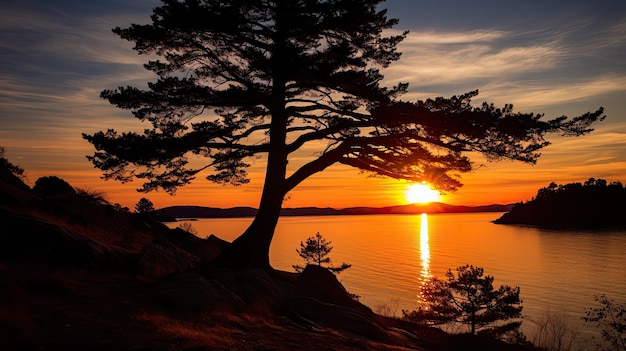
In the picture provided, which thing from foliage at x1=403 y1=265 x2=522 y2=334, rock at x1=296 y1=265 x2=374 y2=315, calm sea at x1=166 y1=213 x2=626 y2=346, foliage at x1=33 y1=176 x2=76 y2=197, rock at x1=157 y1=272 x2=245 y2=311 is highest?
foliage at x1=33 y1=176 x2=76 y2=197

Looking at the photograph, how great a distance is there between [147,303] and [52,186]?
19695 mm

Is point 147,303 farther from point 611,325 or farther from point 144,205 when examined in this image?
point 144,205

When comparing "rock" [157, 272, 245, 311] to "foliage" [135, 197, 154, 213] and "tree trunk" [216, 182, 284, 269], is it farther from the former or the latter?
"foliage" [135, 197, 154, 213]

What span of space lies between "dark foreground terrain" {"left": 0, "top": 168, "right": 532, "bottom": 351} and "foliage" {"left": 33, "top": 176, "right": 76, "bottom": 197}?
303 inches

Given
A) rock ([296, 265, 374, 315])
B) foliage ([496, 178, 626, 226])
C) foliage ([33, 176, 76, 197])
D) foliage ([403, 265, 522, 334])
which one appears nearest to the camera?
rock ([296, 265, 374, 315])

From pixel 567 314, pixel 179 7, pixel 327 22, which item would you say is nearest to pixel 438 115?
pixel 327 22

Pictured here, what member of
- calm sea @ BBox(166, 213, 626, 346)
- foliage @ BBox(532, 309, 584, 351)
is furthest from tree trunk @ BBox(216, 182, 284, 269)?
foliage @ BBox(532, 309, 584, 351)

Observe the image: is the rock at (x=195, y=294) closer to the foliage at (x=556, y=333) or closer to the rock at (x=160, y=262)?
the rock at (x=160, y=262)

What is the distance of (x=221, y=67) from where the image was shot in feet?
55.5

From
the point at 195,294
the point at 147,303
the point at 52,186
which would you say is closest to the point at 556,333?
the point at 195,294

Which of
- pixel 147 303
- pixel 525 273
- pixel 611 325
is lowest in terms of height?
pixel 525 273

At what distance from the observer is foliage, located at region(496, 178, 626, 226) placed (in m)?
142

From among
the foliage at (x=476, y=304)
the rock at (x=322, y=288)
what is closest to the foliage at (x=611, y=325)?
the foliage at (x=476, y=304)

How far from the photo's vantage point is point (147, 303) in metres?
10.3
